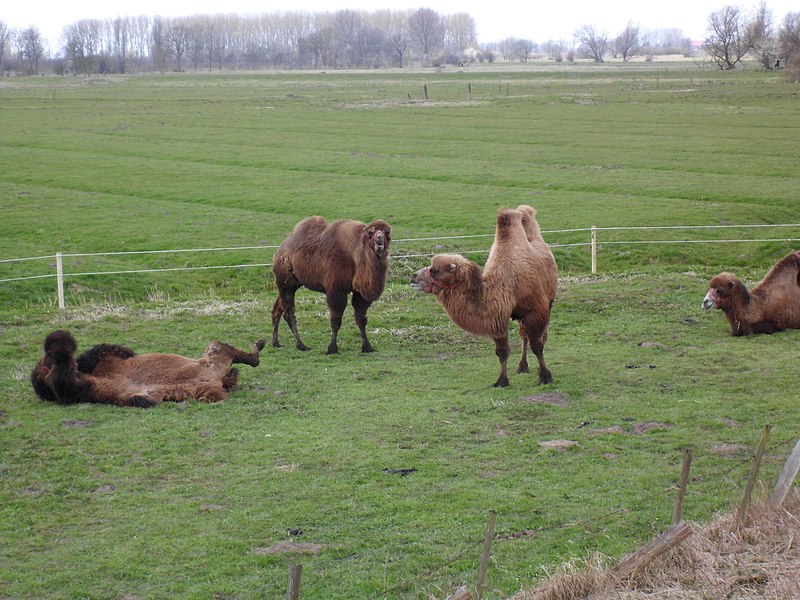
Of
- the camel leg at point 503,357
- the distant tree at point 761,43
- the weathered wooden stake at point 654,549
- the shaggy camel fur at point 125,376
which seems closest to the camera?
the weathered wooden stake at point 654,549

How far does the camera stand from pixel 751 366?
13.3 m

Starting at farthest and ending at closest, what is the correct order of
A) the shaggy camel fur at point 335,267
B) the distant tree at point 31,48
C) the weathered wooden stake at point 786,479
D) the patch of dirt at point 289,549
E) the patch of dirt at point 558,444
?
the distant tree at point 31,48 → the shaggy camel fur at point 335,267 → the patch of dirt at point 558,444 → the patch of dirt at point 289,549 → the weathered wooden stake at point 786,479

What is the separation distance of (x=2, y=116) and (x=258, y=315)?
54495 mm

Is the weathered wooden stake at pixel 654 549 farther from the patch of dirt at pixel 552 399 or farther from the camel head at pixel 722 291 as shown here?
the camel head at pixel 722 291

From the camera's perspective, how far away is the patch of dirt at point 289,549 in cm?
756

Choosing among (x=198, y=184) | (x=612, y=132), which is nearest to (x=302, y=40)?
(x=612, y=132)

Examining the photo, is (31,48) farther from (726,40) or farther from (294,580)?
(294,580)

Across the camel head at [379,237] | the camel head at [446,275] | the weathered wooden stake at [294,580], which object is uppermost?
the camel head at [379,237]

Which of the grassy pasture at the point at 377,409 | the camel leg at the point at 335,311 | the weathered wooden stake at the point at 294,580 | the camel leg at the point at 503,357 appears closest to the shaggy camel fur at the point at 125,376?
the grassy pasture at the point at 377,409

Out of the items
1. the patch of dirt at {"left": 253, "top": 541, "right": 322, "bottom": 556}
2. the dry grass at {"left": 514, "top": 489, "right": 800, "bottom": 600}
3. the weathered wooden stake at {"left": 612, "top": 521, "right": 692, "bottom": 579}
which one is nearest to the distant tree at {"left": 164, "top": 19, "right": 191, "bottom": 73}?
the patch of dirt at {"left": 253, "top": 541, "right": 322, "bottom": 556}

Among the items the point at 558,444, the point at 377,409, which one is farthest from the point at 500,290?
the point at 558,444

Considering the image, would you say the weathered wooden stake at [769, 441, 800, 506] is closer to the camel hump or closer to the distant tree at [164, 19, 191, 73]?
the camel hump

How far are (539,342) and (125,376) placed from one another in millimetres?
5458

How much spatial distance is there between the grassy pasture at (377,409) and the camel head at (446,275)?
140 cm
